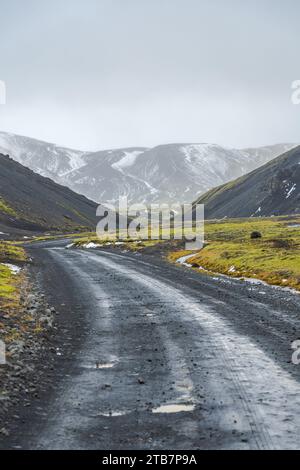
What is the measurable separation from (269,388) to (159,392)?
3.32 metres

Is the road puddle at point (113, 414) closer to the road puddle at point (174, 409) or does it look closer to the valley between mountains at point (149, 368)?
the valley between mountains at point (149, 368)

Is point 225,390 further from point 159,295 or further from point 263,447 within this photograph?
point 159,295

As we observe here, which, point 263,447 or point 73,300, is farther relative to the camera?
point 73,300

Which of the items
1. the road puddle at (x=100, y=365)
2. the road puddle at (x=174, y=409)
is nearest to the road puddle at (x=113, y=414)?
the road puddle at (x=174, y=409)

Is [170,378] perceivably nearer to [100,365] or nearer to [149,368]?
[149,368]

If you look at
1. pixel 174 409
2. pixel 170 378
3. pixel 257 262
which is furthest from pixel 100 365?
pixel 257 262

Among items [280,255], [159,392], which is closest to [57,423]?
[159,392]

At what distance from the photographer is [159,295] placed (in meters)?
36.8

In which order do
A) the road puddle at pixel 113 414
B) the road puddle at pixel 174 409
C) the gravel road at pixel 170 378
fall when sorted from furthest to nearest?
the road puddle at pixel 174 409 → the road puddle at pixel 113 414 → the gravel road at pixel 170 378

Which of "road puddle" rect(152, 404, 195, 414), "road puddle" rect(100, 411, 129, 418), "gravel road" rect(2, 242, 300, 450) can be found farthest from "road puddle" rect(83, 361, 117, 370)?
"road puddle" rect(152, 404, 195, 414)

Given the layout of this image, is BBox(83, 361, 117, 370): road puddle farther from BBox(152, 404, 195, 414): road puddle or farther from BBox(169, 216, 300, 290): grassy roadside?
BBox(169, 216, 300, 290): grassy roadside

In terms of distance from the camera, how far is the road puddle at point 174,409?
43.0 ft
